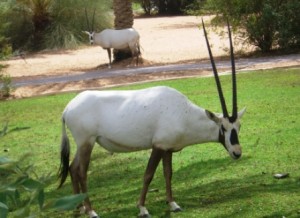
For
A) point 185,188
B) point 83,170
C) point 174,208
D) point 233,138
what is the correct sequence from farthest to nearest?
point 185,188 → point 174,208 → point 83,170 → point 233,138

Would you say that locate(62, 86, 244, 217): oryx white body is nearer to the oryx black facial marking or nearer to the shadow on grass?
the oryx black facial marking

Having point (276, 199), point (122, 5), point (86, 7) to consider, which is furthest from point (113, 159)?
point (86, 7)

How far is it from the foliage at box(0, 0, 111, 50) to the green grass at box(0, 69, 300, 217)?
17.4m

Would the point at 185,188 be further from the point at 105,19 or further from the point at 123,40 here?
the point at 105,19

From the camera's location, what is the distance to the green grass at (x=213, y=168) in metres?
6.70

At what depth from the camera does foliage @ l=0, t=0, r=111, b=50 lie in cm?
3144

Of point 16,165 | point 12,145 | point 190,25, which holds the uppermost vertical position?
point 16,165

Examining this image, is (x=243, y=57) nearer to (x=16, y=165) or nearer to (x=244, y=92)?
(x=244, y=92)

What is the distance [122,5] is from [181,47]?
4445mm

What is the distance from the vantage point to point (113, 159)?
961cm

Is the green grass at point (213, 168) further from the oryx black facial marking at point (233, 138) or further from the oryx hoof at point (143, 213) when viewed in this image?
the oryx black facial marking at point (233, 138)

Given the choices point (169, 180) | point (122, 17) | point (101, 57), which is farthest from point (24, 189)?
point (101, 57)

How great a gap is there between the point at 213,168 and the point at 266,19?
14.4 meters

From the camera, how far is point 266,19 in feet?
72.4
